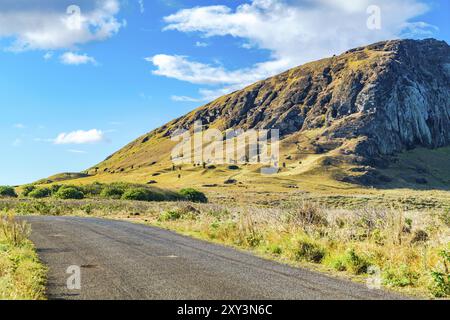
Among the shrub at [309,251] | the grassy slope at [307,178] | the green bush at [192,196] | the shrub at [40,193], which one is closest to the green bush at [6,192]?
the shrub at [40,193]

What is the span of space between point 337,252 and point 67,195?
65129 mm

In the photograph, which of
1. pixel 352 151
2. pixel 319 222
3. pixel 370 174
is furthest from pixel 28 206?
pixel 352 151

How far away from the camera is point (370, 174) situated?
514 feet

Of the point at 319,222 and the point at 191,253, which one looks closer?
the point at 191,253

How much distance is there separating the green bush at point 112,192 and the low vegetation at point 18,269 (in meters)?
59.3

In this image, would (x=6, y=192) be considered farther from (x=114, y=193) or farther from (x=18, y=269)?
(x=18, y=269)

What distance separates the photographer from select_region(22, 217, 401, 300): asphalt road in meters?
9.15

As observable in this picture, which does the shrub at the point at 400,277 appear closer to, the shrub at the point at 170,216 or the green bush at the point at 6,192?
the shrub at the point at 170,216

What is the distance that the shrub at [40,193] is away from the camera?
8444 cm

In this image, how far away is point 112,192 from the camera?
78.5 m

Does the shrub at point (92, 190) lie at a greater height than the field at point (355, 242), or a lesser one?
greater

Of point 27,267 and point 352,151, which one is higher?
point 352,151

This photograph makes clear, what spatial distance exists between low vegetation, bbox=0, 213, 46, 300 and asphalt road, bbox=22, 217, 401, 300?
0.30 m
